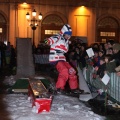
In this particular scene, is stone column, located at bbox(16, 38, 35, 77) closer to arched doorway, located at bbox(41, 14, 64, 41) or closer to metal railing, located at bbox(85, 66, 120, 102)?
metal railing, located at bbox(85, 66, 120, 102)

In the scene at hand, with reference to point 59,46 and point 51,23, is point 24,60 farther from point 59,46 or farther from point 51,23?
point 51,23

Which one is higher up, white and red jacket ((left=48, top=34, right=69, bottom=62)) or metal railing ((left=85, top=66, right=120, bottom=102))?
white and red jacket ((left=48, top=34, right=69, bottom=62))

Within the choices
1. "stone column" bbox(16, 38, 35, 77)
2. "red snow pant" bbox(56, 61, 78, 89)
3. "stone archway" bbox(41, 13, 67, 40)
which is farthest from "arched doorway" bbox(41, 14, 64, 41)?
"red snow pant" bbox(56, 61, 78, 89)

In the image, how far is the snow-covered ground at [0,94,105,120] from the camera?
7.33m

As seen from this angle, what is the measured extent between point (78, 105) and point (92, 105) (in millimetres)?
414

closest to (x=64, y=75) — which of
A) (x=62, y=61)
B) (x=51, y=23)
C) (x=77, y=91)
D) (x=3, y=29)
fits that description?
(x=62, y=61)

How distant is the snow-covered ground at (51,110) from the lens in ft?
24.1

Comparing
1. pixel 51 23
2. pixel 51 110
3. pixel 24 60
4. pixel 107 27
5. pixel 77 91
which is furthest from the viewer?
pixel 107 27

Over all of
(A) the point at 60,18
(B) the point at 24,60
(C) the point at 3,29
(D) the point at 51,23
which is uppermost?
(A) the point at 60,18

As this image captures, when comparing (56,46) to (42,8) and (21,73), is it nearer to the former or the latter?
(21,73)

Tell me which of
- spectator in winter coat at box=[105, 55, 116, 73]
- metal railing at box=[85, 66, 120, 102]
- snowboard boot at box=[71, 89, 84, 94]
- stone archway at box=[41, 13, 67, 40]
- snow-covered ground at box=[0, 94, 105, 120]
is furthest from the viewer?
stone archway at box=[41, 13, 67, 40]

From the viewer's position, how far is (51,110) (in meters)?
7.96

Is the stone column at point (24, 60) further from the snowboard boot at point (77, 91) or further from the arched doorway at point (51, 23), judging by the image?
the arched doorway at point (51, 23)

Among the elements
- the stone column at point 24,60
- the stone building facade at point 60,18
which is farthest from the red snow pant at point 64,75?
the stone building facade at point 60,18
